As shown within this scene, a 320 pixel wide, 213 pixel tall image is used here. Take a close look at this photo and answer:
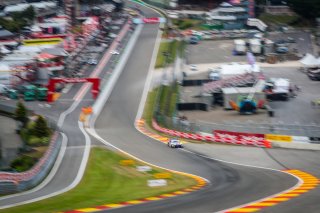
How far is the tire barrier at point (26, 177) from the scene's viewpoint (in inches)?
1217

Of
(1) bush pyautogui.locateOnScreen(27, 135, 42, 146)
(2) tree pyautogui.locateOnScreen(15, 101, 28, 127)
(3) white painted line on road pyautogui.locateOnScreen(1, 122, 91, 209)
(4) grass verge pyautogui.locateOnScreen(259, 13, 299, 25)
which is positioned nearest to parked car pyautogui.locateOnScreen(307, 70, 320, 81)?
(3) white painted line on road pyautogui.locateOnScreen(1, 122, 91, 209)

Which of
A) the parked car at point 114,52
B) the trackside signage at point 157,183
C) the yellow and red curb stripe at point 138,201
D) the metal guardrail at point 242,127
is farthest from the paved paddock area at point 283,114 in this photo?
the yellow and red curb stripe at point 138,201

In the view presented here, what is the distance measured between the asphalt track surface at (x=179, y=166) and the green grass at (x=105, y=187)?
1.95 metres

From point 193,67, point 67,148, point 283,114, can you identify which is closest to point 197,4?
point 193,67

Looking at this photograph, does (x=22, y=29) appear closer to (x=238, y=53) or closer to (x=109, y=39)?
(x=109, y=39)

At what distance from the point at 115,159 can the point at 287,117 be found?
22.3 m

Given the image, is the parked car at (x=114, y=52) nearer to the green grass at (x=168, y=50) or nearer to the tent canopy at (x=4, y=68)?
the green grass at (x=168, y=50)

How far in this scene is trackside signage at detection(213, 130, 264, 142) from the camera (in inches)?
1880

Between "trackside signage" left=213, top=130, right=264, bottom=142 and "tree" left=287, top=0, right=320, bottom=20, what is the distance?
66.1 meters

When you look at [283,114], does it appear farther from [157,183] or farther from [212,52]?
[212,52]

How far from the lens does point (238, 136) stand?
4859 cm

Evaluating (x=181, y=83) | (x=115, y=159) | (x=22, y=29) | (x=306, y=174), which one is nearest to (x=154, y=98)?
(x=181, y=83)

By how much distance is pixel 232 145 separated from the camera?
48.2m

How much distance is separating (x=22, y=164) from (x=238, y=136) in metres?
19.1
